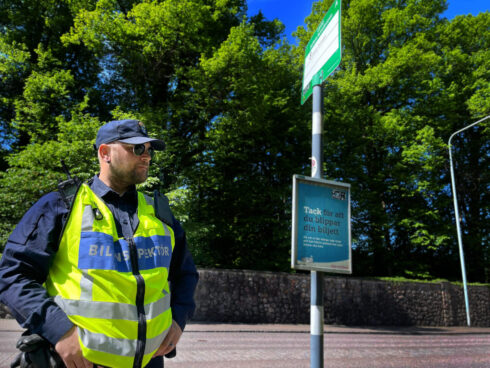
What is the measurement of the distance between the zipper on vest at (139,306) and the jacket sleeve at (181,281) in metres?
0.31

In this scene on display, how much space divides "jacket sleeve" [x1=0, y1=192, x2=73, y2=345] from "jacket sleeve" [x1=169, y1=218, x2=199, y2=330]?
1.96 ft

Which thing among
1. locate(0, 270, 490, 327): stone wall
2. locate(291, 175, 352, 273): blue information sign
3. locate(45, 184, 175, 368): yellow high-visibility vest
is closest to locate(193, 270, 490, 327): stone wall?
locate(0, 270, 490, 327): stone wall

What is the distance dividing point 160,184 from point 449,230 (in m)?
16.1

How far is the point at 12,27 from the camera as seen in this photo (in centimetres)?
2133

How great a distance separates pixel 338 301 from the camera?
18.5 meters

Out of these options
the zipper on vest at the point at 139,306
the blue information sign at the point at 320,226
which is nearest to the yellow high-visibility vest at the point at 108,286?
the zipper on vest at the point at 139,306

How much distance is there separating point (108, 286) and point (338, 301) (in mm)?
18055

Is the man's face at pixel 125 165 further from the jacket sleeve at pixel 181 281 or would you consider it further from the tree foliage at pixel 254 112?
the tree foliage at pixel 254 112

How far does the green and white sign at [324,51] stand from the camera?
358cm

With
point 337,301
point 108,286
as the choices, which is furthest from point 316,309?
point 337,301

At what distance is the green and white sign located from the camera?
3.58m

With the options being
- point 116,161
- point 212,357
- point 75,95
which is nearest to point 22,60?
point 75,95

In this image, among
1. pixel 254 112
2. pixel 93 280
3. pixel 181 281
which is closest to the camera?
pixel 93 280

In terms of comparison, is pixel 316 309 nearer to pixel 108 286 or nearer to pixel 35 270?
pixel 108 286
